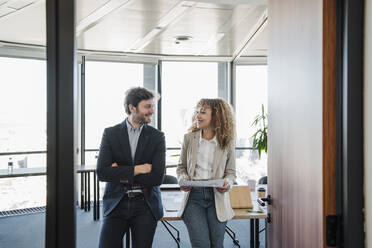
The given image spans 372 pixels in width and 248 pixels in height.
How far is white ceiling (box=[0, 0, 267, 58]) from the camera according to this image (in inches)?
155

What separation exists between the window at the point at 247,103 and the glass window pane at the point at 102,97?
2309 millimetres

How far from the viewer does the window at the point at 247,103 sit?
7141 millimetres

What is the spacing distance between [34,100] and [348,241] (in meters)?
1.26

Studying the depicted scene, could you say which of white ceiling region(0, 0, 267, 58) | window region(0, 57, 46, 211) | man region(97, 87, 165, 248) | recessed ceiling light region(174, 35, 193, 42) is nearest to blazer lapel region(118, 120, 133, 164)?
man region(97, 87, 165, 248)

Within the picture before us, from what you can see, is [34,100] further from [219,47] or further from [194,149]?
[219,47]

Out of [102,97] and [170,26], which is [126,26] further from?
[102,97]

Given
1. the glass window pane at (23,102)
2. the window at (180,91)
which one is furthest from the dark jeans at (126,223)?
the window at (180,91)

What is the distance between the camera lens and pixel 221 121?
267 cm

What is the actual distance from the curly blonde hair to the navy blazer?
0.42m

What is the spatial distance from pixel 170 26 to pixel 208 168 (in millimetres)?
2890

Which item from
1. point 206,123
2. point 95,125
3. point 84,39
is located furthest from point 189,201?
point 95,125

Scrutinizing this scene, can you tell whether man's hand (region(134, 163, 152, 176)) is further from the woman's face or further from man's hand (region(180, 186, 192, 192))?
the woman's face

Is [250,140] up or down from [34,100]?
down

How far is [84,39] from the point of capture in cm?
560
